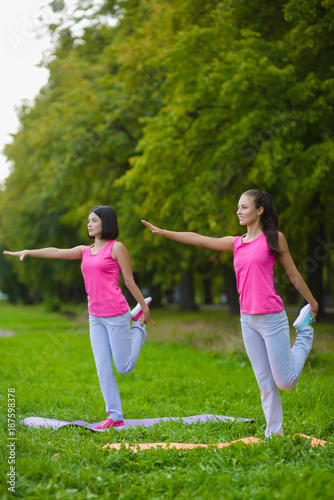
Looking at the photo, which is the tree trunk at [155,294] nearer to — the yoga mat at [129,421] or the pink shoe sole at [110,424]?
the yoga mat at [129,421]

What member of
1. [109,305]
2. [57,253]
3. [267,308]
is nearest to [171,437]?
[109,305]

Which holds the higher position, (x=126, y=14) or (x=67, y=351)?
(x=126, y=14)

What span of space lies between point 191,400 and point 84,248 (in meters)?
2.45

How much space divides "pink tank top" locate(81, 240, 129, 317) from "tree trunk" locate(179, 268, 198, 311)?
19.8 metres

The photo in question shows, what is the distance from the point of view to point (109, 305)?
16.7ft

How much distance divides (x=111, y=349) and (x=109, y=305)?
0.50 m

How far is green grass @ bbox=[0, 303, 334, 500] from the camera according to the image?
11.6ft

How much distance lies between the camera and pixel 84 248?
5449 mm

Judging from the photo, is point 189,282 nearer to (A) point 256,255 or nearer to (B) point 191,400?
(B) point 191,400

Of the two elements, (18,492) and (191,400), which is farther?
(191,400)

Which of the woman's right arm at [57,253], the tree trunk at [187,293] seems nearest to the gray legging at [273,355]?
the woman's right arm at [57,253]

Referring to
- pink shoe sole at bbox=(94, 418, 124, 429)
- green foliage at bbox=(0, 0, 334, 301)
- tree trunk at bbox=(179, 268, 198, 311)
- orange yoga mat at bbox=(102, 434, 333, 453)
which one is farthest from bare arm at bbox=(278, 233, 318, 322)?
tree trunk at bbox=(179, 268, 198, 311)

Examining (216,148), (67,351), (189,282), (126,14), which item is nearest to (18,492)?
(67,351)

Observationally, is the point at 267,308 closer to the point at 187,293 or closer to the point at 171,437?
the point at 171,437
